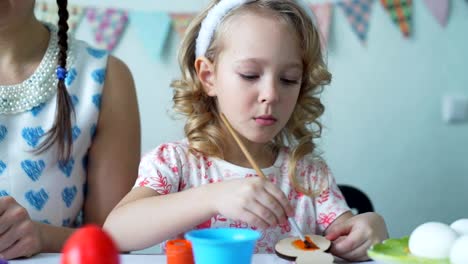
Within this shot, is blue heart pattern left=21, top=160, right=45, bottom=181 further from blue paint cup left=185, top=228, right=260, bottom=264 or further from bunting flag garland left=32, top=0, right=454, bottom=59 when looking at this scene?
bunting flag garland left=32, top=0, right=454, bottom=59

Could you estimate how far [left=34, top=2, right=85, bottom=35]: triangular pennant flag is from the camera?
1993 millimetres

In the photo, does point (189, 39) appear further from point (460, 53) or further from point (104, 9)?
point (460, 53)

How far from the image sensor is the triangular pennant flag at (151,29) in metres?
2.01

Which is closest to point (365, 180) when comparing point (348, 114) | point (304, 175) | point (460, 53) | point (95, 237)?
point (348, 114)

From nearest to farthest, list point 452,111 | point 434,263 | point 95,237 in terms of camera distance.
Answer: point 95,237 < point 434,263 < point 452,111

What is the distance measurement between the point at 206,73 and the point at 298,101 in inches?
7.6

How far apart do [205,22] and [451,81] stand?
53.0 inches

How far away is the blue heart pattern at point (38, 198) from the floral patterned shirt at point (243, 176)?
0.68 ft

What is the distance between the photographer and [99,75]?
1.19 m

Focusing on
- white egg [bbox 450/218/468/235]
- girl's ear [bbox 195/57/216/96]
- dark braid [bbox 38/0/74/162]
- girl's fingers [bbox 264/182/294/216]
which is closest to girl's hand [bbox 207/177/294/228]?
girl's fingers [bbox 264/182/294/216]

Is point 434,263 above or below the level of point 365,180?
above

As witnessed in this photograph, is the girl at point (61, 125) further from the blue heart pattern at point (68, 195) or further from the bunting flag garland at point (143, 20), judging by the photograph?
the bunting flag garland at point (143, 20)

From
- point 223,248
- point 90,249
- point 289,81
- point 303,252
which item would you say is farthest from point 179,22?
point 90,249

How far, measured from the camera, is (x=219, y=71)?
3.41ft
